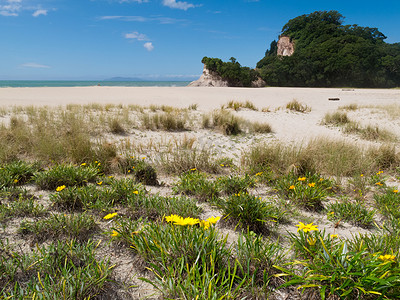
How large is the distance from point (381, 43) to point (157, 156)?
67.6 meters

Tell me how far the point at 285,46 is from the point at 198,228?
72022 millimetres

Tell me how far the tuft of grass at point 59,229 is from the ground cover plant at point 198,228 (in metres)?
0.01

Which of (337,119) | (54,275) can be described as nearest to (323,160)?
(54,275)

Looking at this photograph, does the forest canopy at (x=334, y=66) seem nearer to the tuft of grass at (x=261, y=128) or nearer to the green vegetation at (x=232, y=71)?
the green vegetation at (x=232, y=71)

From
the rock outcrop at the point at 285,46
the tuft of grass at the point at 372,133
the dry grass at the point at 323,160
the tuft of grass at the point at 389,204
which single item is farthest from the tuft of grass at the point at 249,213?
the rock outcrop at the point at 285,46

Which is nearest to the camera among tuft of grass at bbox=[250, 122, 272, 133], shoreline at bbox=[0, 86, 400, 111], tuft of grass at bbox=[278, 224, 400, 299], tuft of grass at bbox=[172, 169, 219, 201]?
tuft of grass at bbox=[278, 224, 400, 299]

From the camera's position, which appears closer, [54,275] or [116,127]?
[54,275]

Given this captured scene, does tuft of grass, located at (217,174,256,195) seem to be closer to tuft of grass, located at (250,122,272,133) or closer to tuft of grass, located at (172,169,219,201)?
tuft of grass, located at (172,169,219,201)

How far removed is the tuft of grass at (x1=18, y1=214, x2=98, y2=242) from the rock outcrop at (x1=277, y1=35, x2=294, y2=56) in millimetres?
69216

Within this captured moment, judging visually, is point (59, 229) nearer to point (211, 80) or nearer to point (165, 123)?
point (165, 123)

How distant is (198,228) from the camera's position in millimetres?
2064

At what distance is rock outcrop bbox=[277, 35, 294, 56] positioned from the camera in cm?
6328

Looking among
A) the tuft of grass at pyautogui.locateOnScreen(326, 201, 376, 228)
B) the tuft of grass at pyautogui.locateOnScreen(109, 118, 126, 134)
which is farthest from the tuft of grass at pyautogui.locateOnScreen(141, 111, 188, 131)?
the tuft of grass at pyautogui.locateOnScreen(326, 201, 376, 228)

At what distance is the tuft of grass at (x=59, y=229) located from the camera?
2.30 metres
